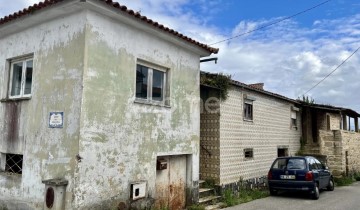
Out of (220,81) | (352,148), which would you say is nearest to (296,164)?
Answer: (220,81)

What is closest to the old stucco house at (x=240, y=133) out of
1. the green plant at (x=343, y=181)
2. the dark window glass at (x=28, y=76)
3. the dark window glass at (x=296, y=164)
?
the dark window glass at (x=296, y=164)

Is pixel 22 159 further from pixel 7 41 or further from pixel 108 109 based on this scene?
pixel 7 41

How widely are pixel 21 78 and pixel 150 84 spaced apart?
10.7 feet

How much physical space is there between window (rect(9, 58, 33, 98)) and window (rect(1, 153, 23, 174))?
152 cm

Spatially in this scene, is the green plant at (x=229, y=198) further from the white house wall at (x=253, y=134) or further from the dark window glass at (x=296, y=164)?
the dark window glass at (x=296, y=164)

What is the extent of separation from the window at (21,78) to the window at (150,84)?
264 centimetres

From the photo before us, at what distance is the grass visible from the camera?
11195mm

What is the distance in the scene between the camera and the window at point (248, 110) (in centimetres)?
1384

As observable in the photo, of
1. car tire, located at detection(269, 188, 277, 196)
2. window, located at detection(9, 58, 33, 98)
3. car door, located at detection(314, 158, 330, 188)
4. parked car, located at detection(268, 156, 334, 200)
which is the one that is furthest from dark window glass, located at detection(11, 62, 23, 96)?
car door, located at detection(314, 158, 330, 188)

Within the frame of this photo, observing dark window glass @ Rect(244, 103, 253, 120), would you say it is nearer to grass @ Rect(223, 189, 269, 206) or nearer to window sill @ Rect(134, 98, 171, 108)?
grass @ Rect(223, 189, 269, 206)

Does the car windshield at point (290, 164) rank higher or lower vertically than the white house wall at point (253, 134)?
lower

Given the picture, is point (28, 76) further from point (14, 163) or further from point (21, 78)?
point (14, 163)

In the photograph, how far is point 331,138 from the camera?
18.4 m

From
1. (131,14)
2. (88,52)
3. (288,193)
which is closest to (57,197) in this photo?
(88,52)
